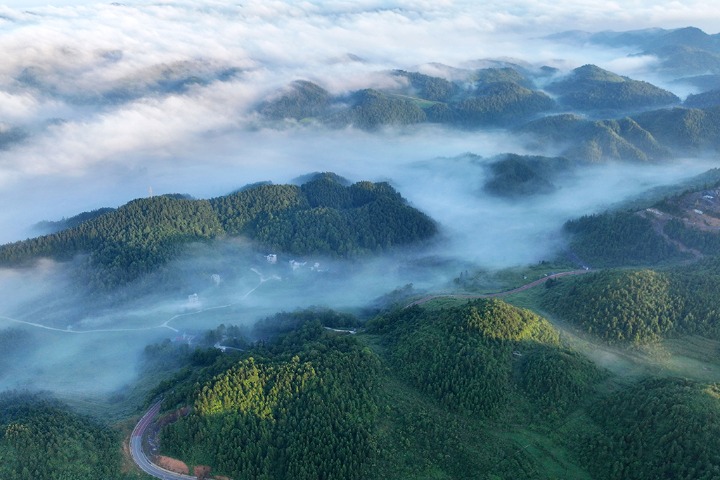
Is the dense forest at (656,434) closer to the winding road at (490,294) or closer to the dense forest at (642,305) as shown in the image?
the dense forest at (642,305)

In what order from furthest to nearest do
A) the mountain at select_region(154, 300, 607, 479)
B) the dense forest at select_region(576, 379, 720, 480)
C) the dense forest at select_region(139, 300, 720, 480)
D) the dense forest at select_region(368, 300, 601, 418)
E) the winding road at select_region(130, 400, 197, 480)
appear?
1. the dense forest at select_region(368, 300, 601, 418)
2. the winding road at select_region(130, 400, 197, 480)
3. the mountain at select_region(154, 300, 607, 479)
4. the dense forest at select_region(139, 300, 720, 480)
5. the dense forest at select_region(576, 379, 720, 480)

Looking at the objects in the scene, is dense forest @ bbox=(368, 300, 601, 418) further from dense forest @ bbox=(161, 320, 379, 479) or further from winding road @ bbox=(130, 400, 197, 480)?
winding road @ bbox=(130, 400, 197, 480)

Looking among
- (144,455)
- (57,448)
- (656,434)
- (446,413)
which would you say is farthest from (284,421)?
(656,434)

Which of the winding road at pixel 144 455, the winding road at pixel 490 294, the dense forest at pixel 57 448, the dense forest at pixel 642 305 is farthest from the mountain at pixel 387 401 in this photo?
the winding road at pixel 490 294

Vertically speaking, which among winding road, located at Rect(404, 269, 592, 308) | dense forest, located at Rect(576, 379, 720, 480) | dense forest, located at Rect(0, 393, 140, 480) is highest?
winding road, located at Rect(404, 269, 592, 308)

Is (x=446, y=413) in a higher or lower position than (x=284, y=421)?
lower

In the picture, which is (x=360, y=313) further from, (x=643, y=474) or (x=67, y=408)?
(x=643, y=474)

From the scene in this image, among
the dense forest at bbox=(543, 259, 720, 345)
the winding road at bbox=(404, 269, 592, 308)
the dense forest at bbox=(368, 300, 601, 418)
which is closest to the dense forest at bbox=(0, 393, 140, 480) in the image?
the dense forest at bbox=(368, 300, 601, 418)

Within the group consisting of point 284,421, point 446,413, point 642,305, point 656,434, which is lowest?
point 656,434

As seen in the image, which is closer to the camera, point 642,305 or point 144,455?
point 144,455

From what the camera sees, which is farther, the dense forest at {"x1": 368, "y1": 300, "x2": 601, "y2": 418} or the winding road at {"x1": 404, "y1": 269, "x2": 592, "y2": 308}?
the winding road at {"x1": 404, "y1": 269, "x2": 592, "y2": 308}

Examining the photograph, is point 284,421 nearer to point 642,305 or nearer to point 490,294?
point 642,305
